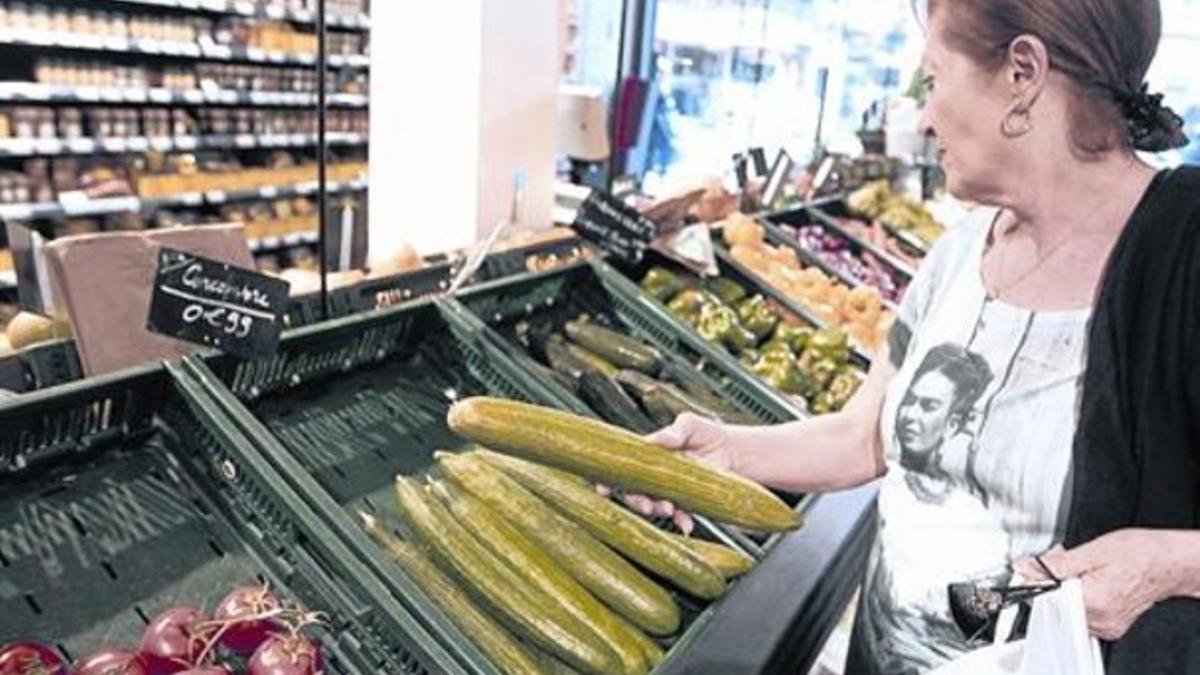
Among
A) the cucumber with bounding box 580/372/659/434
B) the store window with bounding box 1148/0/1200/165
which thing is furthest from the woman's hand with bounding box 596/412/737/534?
the store window with bounding box 1148/0/1200/165

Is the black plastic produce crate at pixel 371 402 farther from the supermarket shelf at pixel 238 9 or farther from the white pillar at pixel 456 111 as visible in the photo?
the supermarket shelf at pixel 238 9

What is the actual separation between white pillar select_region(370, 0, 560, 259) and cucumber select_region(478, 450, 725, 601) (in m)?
1.72

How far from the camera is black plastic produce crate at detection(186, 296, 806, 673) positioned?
1.26 meters

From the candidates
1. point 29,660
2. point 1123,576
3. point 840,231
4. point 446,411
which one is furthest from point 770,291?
point 29,660

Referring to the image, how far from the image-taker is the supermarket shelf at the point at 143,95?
453cm

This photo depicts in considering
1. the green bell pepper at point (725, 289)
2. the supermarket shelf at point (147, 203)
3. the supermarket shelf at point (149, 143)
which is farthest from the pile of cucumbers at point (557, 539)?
the supermarket shelf at point (149, 143)

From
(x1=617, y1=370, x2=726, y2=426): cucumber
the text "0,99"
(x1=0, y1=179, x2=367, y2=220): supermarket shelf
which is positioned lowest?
(x1=0, y1=179, x2=367, y2=220): supermarket shelf

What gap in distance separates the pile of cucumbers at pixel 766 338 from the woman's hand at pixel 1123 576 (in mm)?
1419

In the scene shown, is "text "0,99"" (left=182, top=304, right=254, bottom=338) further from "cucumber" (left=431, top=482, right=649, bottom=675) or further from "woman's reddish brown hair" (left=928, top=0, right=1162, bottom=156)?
"woman's reddish brown hair" (left=928, top=0, right=1162, bottom=156)

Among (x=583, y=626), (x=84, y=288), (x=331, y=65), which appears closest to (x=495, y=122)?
(x=84, y=288)

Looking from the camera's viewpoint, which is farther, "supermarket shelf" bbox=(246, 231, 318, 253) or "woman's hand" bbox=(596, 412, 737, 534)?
"supermarket shelf" bbox=(246, 231, 318, 253)

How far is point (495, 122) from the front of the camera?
2.97 metres

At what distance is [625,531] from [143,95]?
4566 millimetres

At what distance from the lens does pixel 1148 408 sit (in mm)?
984
